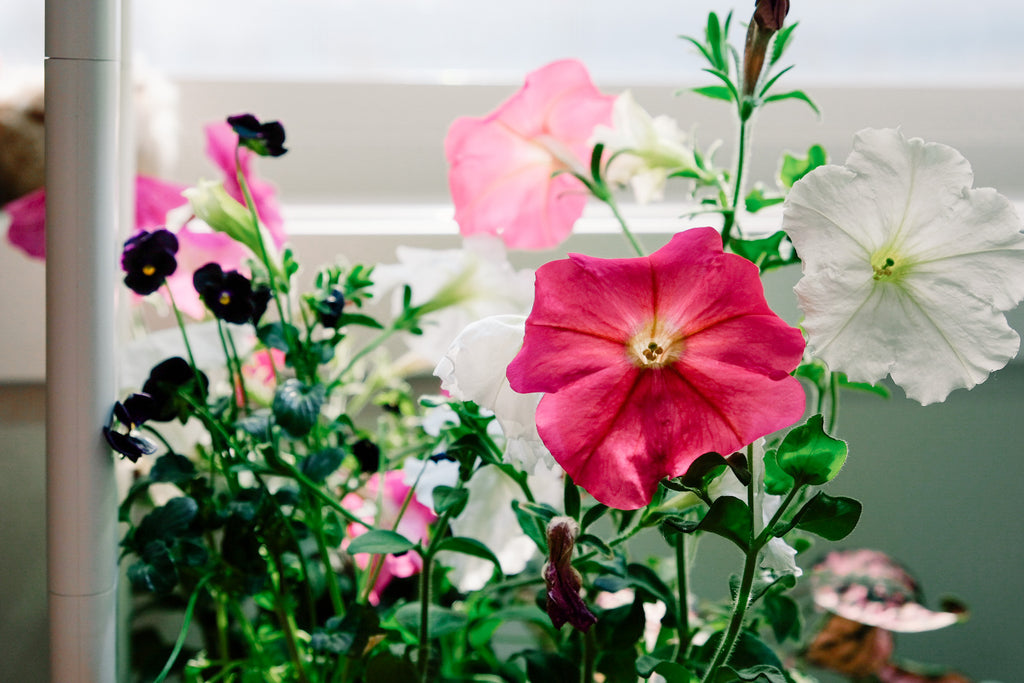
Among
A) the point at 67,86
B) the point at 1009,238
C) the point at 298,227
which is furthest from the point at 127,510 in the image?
the point at 1009,238

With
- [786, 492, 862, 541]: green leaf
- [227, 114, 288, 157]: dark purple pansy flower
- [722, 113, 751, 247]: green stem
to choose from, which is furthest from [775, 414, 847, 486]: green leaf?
[227, 114, 288, 157]: dark purple pansy flower

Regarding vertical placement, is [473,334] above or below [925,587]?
above

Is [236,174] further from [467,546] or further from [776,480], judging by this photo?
[776,480]

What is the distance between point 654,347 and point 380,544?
0.63 feet

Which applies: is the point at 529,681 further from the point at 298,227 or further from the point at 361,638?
the point at 298,227

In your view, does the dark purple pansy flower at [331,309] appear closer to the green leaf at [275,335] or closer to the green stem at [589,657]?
the green leaf at [275,335]

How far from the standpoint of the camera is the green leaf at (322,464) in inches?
21.2

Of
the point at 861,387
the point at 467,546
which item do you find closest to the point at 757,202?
the point at 861,387

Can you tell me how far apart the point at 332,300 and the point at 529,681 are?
0.25m

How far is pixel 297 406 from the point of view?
0.51 metres

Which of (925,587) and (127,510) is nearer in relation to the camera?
(127,510)

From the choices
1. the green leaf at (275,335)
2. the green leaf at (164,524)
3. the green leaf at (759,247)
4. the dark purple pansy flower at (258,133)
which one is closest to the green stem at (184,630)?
the green leaf at (164,524)

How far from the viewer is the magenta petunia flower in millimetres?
366

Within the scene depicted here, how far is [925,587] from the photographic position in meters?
0.90
